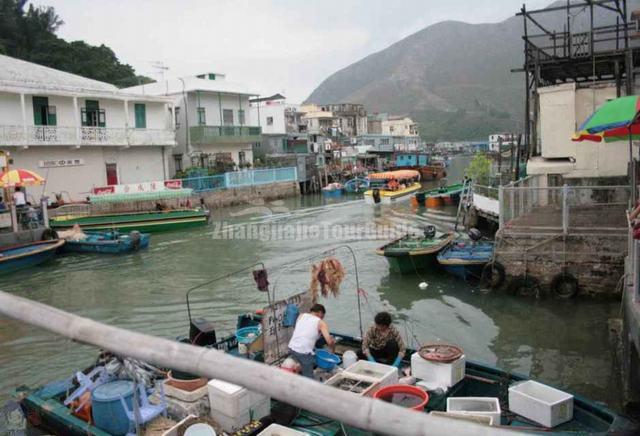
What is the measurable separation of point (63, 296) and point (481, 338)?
492 inches

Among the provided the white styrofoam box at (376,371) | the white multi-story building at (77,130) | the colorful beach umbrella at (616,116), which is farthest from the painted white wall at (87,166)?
the colorful beach umbrella at (616,116)

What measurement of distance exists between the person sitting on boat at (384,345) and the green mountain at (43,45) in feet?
153

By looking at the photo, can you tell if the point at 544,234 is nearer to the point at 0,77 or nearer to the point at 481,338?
the point at 481,338

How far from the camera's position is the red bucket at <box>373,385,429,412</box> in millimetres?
6932

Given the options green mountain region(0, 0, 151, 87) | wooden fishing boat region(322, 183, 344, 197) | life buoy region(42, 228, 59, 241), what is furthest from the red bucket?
green mountain region(0, 0, 151, 87)

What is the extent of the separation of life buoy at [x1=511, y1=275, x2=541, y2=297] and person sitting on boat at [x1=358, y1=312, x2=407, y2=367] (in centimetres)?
749

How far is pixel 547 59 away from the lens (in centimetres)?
2128

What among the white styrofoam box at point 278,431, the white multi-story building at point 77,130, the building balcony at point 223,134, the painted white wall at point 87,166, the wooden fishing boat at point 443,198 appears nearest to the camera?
the white styrofoam box at point 278,431

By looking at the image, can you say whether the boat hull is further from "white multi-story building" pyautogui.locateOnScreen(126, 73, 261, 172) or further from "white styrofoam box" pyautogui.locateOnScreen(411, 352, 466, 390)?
"white styrofoam box" pyautogui.locateOnScreen(411, 352, 466, 390)

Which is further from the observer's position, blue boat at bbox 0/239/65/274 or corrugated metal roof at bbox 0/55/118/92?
corrugated metal roof at bbox 0/55/118/92

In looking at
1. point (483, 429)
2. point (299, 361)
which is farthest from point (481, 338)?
point (483, 429)

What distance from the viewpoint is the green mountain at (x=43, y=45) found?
154ft

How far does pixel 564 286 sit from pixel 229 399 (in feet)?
34.8

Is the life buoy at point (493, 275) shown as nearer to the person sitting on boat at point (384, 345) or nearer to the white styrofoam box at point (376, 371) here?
the person sitting on boat at point (384, 345)
